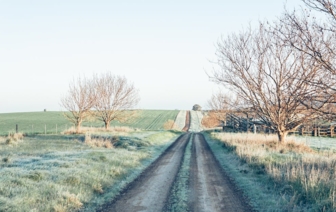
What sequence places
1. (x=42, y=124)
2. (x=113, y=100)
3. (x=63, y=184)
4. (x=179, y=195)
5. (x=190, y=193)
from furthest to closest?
(x=42, y=124) < (x=113, y=100) < (x=63, y=184) < (x=190, y=193) < (x=179, y=195)

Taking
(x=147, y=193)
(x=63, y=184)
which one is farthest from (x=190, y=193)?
(x=63, y=184)

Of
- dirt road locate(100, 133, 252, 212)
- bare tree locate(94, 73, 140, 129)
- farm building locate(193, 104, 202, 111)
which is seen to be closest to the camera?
dirt road locate(100, 133, 252, 212)

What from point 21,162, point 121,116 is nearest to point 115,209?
point 21,162

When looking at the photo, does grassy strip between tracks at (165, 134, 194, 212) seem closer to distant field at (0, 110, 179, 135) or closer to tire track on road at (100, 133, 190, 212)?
tire track on road at (100, 133, 190, 212)

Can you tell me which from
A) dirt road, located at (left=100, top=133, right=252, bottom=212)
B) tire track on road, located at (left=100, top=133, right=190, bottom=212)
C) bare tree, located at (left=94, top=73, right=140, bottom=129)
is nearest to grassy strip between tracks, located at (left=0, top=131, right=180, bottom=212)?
tire track on road, located at (left=100, top=133, right=190, bottom=212)

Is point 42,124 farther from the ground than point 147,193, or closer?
farther from the ground

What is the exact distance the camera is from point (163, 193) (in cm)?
1016

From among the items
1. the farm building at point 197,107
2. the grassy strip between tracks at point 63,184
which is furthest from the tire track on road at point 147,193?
the farm building at point 197,107

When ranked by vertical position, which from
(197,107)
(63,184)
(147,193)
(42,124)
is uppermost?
(197,107)

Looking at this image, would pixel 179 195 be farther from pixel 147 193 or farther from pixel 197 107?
pixel 197 107

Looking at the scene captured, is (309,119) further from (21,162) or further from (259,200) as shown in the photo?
(21,162)

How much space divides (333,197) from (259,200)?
7.25 ft

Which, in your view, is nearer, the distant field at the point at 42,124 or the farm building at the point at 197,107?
the distant field at the point at 42,124

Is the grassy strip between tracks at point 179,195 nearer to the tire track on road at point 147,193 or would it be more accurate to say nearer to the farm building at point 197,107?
the tire track on road at point 147,193
